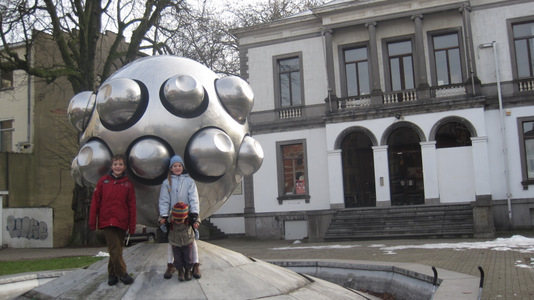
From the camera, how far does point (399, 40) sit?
2606 centimetres

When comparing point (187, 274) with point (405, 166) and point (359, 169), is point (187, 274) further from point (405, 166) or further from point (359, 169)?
point (359, 169)

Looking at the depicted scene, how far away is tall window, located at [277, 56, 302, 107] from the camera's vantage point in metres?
27.8

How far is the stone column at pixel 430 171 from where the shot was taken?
77.9 ft

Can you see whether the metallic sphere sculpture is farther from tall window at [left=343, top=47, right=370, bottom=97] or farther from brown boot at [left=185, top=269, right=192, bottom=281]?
tall window at [left=343, top=47, right=370, bottom=97]

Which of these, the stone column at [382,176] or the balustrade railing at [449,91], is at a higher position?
the balustrade railing at [449,91]

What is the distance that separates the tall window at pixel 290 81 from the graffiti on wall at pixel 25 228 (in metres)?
14.3

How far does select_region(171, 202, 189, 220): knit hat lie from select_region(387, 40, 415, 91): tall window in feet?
71.2

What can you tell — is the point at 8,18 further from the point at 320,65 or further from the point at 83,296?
the point at 83,296

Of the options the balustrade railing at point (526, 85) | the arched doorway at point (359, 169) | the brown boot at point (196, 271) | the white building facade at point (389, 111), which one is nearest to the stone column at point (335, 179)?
the white building facade at point (389, 111)

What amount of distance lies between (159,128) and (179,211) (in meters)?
1.11

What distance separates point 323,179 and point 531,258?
593 inches

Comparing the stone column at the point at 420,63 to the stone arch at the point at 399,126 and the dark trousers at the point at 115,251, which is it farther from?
the dark trousers at the point at 115,251

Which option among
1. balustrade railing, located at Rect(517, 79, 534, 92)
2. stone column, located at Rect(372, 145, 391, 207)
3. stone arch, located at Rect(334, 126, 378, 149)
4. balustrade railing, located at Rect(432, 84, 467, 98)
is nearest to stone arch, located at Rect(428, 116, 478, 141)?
balustrade railing, located at Rect(432, 84, 467, 98)

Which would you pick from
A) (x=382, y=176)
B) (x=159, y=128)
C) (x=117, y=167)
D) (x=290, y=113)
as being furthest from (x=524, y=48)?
(x=117, y=167)
